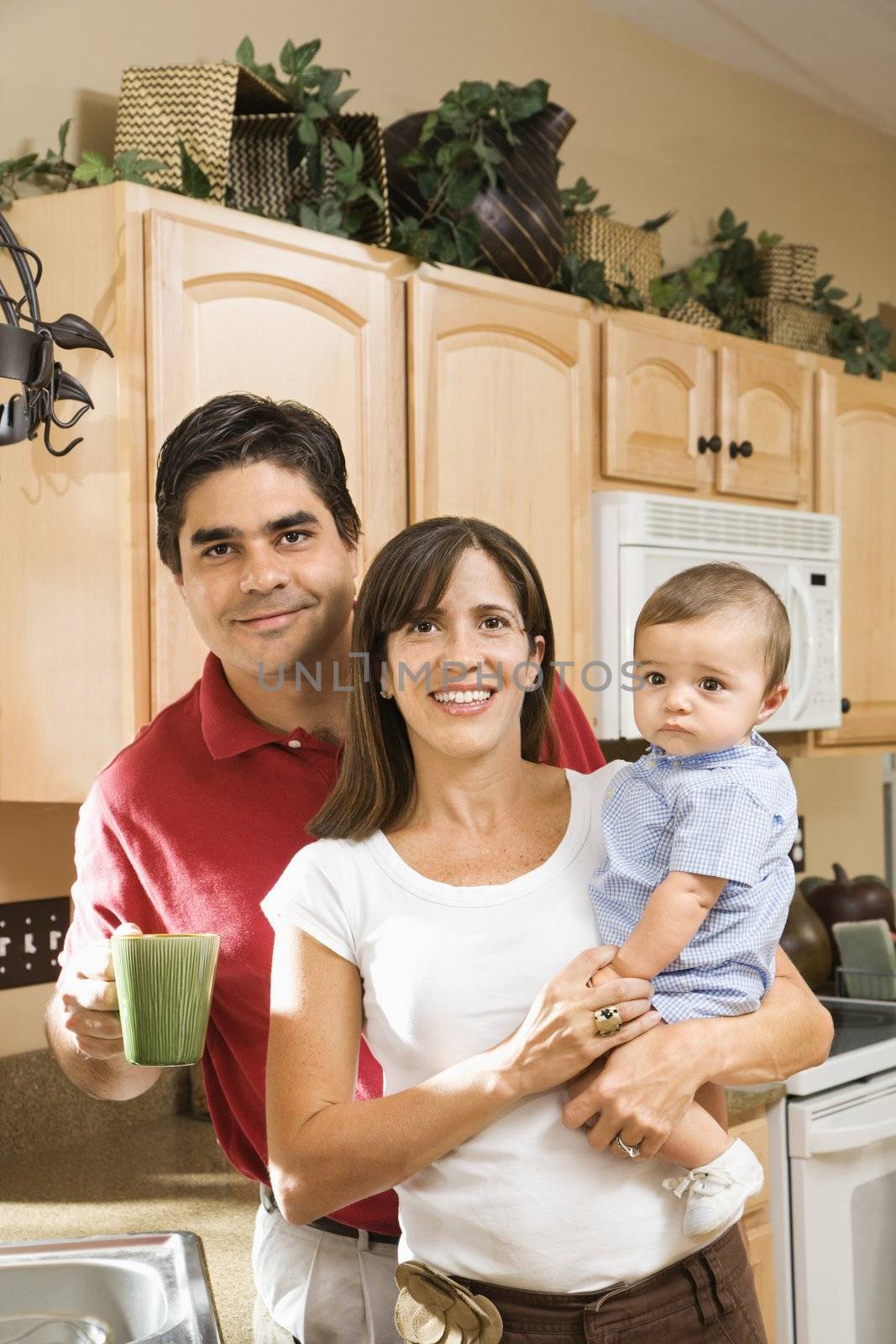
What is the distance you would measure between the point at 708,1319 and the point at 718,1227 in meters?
0.08

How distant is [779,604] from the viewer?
1279 mm

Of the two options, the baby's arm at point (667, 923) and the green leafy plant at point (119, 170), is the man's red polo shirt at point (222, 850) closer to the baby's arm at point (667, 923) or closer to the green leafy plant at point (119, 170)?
the baby's arm at point (667, 923)

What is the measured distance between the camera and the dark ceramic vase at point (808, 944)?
299 cm

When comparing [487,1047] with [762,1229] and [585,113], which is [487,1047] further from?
[585,113]

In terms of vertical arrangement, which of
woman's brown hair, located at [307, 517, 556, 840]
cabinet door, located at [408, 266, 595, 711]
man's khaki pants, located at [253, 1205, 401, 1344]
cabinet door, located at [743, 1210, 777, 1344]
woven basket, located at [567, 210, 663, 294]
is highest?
woven basket, located at [567, 210, 663, 294]

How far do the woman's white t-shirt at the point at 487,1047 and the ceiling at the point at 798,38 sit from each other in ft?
9.16

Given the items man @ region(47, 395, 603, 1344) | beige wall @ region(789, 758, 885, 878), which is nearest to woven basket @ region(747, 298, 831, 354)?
beige wall @ region(789, 758, 885, 878)

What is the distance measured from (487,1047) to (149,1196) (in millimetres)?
1058

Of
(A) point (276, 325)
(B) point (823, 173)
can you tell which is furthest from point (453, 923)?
(B) point (823, 173)

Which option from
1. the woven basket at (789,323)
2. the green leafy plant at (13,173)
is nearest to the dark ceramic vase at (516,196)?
the green leafy plant at (13,173)

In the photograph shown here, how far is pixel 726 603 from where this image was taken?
4.11ft

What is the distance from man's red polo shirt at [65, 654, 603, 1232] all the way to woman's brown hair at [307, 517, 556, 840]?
0.66 feet

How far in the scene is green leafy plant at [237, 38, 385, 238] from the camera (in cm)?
219

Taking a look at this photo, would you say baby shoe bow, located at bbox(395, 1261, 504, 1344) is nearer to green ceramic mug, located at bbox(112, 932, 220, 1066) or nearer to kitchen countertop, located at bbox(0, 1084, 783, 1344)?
green ceramic mug, located at bbox(112, 932, 220, 1066)
